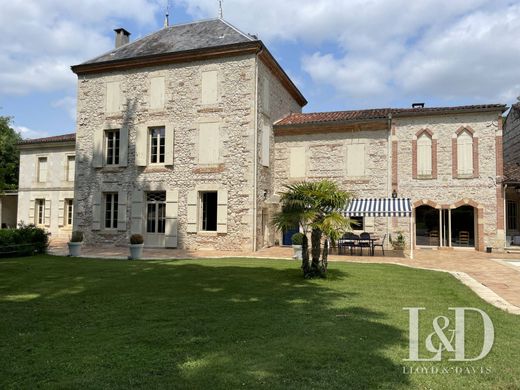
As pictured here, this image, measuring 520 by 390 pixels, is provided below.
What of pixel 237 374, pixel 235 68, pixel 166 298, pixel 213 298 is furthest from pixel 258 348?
pixel 235 68

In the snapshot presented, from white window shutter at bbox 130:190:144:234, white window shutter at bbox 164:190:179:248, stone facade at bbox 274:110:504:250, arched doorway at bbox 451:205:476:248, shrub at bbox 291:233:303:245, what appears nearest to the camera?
shrub at bbox 291:233:303:245

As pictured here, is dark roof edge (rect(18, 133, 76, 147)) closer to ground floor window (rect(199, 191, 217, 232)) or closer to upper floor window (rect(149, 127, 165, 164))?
upper floor window (rect(149, 127, 165, 164))

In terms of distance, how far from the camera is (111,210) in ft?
57.6

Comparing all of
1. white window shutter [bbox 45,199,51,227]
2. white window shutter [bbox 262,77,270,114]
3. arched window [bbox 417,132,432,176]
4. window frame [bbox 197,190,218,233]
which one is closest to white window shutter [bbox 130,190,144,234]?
window frame [bbox 197,190,218,233]

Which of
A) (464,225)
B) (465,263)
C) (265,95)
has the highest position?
(265,95)

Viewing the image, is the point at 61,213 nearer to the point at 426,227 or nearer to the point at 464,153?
the point at 426,227

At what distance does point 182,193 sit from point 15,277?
8172 millimetres

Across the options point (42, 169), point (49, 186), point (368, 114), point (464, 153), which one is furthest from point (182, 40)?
point (464, 153)

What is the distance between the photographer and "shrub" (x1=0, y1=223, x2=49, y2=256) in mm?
12530

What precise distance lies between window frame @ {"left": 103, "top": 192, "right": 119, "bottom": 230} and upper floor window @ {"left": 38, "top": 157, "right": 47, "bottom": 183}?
826 centimetres

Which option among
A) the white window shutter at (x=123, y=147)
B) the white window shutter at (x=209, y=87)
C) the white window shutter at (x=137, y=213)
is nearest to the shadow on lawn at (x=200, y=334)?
Answer: the white window shutter at (x=137, y=213)

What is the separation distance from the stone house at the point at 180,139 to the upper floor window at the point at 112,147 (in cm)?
5

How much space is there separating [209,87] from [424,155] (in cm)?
972

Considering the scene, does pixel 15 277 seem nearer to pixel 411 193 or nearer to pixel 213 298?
pixel 213 298
